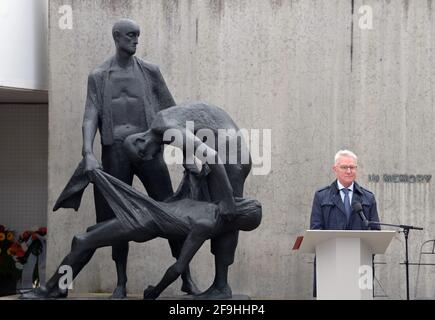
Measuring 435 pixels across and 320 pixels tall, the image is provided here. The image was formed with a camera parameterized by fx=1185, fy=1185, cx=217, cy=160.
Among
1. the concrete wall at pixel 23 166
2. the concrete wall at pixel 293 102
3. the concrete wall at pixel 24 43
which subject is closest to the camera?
the concrete wall at pixel 293 102

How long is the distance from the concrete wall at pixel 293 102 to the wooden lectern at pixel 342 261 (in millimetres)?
3393

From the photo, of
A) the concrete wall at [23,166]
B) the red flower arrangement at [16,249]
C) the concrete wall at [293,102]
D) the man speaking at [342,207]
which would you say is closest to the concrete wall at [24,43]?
the concrete wall at [293,102]

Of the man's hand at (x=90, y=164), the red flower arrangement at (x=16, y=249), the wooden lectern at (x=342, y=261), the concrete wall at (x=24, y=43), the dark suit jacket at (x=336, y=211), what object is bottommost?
the red flower arrangement at (x=16, y=249)

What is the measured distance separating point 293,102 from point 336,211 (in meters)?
2.79

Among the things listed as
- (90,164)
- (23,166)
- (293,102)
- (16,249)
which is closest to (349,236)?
(90,164)

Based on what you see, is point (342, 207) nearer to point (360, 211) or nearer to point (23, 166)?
point (360, 211)

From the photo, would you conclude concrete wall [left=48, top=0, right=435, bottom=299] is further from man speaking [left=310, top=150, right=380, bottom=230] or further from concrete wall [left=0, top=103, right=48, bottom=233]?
man speaking [left=310, top=150, right=380, bottom=230]

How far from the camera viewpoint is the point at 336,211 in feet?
28.4

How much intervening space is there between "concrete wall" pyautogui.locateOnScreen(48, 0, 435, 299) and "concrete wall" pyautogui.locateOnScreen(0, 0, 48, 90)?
44cm

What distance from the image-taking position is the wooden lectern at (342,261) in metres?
7.57

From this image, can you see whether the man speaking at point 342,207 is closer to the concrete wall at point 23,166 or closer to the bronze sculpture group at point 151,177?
the bronze sculpture group at point 151,177

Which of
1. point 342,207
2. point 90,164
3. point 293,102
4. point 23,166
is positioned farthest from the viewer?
point 23,166

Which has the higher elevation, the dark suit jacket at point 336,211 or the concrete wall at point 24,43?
the concrete wall at point 24,43

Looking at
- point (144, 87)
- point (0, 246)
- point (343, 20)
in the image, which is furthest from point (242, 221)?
point (0, 246)
